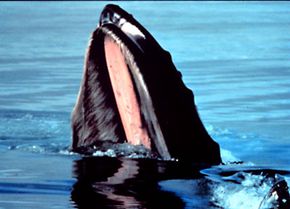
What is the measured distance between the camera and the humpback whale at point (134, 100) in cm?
700

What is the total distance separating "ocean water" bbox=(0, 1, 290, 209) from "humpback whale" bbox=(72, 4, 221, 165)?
12 centimetres

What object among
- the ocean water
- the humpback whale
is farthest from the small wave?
the humpback whale

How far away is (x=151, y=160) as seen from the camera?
735cm

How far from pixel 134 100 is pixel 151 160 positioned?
0.34 metres

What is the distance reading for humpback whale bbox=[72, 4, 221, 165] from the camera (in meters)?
7.00

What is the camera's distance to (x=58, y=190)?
6766mm

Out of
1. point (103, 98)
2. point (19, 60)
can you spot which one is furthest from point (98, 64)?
point (19, 60)

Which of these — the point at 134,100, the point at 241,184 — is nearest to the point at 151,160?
the point at 134,100

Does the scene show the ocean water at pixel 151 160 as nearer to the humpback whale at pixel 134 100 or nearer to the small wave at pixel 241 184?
the small wave at pixel 241 184

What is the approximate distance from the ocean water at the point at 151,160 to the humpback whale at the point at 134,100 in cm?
12

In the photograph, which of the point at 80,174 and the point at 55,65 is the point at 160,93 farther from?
the point at 55,65

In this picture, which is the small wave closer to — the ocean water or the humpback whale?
the ocean water

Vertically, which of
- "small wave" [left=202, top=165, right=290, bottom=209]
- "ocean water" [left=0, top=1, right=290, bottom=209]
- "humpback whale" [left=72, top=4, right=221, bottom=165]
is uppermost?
"humpback whale" [left=72, top=4, right=221, bottom=165]

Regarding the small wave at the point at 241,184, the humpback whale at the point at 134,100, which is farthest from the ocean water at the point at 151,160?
the humpback whale at the point at 134,100
